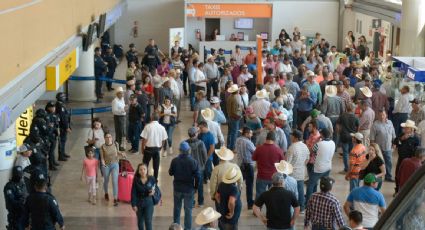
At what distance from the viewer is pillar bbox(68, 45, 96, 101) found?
23.2 m

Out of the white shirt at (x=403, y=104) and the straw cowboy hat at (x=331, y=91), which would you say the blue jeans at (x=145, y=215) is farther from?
the white shirt at (x=403, y=104)

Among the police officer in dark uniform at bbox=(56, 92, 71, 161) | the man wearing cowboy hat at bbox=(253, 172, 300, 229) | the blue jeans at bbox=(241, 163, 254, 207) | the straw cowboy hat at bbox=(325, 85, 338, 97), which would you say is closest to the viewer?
the man wearing cowboy hat at bbox=(253, 172, 300, 229)

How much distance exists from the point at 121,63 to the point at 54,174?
17627mm

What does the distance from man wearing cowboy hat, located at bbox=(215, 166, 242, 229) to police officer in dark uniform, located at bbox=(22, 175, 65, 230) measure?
2170mm

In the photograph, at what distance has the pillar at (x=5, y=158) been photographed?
11.8 meters

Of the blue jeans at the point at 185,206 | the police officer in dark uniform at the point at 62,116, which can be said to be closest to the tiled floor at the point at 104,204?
the blue jeans at the point at 185,206

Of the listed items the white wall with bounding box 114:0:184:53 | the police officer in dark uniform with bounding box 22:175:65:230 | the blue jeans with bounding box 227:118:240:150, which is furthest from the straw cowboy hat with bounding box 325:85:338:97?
the white wall with bounding box 114:0:184:53

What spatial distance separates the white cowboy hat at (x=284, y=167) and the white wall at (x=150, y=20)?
80.6 feet

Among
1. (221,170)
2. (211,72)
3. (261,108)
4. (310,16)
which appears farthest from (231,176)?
(310,16)

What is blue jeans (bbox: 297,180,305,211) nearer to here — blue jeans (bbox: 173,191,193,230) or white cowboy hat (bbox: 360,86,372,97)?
blue jeans (bbox: 173,191,193,230)

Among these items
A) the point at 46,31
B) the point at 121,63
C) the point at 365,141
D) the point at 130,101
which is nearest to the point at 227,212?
the point at 46,31

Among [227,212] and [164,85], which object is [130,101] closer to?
[164,85]

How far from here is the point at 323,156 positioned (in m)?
12.1

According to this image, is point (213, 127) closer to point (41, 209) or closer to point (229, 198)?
point (229, 198)
